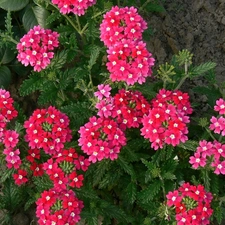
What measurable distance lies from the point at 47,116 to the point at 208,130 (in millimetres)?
1041

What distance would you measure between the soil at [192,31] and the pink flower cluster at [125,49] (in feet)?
3.87

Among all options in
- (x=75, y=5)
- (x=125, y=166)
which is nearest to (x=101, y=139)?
(x=125, y=166)

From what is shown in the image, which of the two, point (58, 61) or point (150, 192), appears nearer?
point (150, 192)

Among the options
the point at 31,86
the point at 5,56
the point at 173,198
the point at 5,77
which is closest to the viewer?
the point at 173,198

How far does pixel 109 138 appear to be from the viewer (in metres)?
2.96

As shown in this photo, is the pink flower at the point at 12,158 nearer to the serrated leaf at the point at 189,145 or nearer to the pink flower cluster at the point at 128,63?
the pink flower cluster at the point at 128,63

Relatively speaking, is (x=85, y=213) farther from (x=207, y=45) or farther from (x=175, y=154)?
(x=207, y=45)

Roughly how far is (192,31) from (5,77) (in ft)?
5.91

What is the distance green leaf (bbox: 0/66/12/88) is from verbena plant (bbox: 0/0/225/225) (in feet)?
1.63

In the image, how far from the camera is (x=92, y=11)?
367 cm

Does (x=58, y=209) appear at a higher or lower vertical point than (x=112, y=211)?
higher

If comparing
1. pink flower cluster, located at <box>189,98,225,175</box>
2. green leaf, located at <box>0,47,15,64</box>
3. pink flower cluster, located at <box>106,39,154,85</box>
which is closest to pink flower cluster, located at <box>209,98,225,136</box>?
pink flower cluster, located at <box>189,98,225,175</box>

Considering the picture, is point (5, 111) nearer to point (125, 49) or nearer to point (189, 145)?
point (125, 49)

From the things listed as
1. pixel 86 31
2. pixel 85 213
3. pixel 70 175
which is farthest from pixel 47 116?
pixel 86 31
